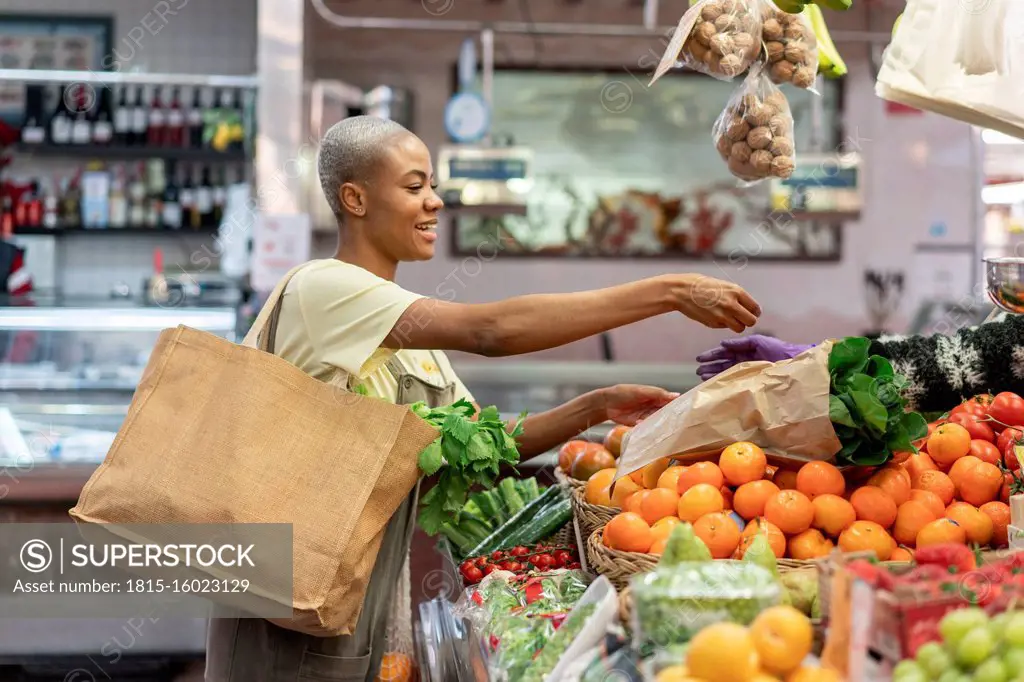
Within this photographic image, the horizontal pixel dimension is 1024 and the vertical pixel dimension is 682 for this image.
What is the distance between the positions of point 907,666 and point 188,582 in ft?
4.29

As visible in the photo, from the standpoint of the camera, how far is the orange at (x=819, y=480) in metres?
1.98

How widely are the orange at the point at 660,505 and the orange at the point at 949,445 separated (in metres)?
0.57

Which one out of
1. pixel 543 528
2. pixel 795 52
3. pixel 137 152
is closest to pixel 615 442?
pixel 543 528

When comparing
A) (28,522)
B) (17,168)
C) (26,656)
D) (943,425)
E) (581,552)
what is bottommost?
(26,656)

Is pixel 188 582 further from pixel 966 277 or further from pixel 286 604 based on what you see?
pixel 966 277

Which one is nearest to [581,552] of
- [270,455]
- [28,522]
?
[270,455]

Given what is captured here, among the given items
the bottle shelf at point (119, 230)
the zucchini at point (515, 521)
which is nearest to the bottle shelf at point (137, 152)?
the bottle shelf at point (119, 230)

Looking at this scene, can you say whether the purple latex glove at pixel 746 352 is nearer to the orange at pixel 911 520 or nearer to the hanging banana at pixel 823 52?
the orange at pixel 911 520

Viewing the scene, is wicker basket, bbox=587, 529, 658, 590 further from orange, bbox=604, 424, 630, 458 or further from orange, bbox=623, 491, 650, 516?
orange, bbox=604, 424, 630, 458

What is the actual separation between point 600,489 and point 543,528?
14.9 inches

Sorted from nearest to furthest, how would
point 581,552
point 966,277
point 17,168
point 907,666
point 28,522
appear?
point 907,666, point 581,552, point 28,522, point 17,168, point 966,277

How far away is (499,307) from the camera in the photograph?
7.16ft

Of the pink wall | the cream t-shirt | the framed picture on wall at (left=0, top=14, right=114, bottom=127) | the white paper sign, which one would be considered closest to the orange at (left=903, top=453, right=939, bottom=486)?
the cream t-shirt

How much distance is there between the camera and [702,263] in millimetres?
7941
